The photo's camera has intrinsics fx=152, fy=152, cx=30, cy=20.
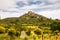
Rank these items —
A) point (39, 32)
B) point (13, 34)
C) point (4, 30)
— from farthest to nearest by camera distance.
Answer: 1. point (4, 30)
2. point (39, 32)
3. point (13, 34)

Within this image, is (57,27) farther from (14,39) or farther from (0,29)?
(14,39)

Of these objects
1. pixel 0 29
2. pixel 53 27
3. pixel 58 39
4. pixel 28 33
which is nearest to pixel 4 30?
pixel 0 29

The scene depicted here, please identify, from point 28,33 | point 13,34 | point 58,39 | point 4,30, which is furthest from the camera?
point 4,30

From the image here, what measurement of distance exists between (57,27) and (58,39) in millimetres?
17312

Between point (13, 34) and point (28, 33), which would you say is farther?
point (28, 33)

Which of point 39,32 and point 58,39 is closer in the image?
point 58,39

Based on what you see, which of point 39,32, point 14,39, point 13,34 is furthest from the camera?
point 39,32

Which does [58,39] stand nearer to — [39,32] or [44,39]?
[44,39]

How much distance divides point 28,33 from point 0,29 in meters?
11.1

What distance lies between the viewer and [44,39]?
30.6m

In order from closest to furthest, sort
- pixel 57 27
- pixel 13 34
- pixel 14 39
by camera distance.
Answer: pixel 14 39
pixel 13 34
pixel 57 27

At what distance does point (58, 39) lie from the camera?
30.7 m

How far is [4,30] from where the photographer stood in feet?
146

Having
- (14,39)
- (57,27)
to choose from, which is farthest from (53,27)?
(14,39)
